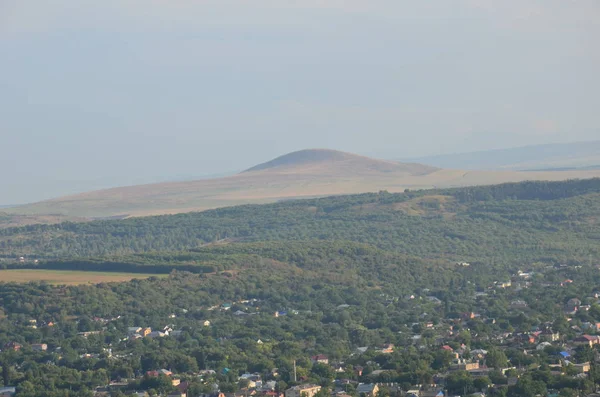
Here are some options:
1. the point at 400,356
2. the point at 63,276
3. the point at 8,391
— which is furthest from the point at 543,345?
the point at 63,276

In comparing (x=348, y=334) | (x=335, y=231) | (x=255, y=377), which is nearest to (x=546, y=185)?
(x=335, y=231)

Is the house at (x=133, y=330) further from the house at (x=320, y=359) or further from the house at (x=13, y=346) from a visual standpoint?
the house at (x=320, y=359)

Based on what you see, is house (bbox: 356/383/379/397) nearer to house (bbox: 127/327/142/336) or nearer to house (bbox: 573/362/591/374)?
house (bbox: 573/362/591/374)

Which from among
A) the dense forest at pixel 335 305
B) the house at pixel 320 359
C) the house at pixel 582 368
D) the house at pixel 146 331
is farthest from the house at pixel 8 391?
the house at pixel 582 368

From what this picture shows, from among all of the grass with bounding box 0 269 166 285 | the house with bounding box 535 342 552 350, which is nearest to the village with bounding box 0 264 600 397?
the house with bounding box 535 342 552 350

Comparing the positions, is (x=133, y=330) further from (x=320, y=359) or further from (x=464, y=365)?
(x=464, y=365)

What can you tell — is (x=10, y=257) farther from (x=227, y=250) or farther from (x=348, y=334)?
(x=348, y=334)
